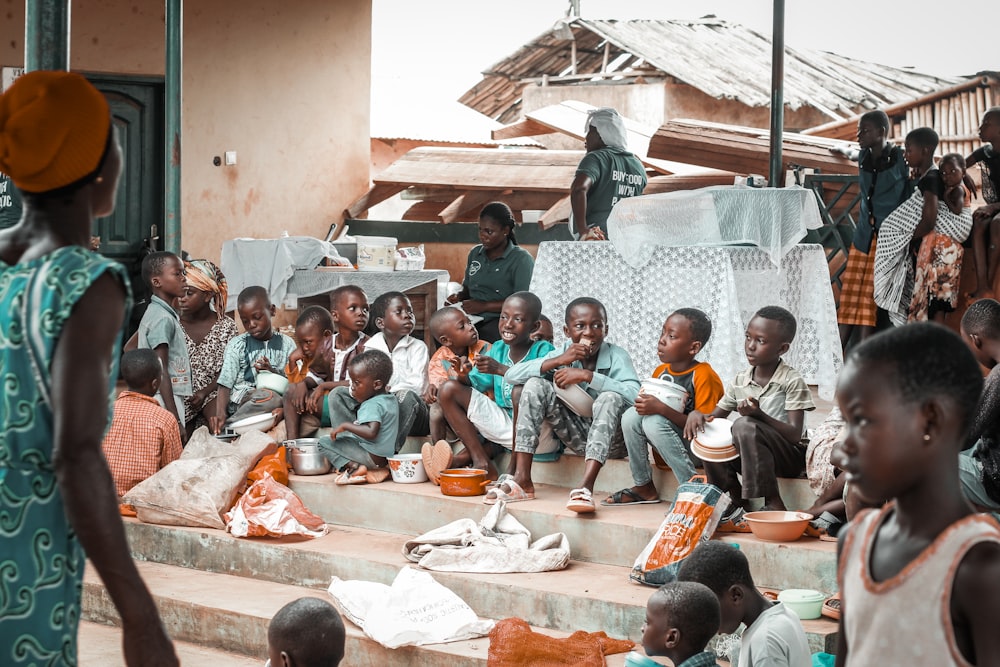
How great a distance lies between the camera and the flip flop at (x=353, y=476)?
6078mm

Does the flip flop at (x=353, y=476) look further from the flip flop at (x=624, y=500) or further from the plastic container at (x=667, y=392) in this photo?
the plastic container at (x=667, y=392)

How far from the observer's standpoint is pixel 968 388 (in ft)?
5.88

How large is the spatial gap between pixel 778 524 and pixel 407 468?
2016 mm

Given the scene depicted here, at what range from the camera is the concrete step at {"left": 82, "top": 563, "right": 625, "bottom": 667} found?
459 cm

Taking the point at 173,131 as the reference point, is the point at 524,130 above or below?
above

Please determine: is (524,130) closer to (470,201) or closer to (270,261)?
(470,201)

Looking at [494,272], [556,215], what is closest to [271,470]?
[494,272]

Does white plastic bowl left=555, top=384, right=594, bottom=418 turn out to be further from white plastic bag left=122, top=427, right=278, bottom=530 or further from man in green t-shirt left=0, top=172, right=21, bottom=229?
man in green t-shirt left=0, top=172, right=21, bottom=229

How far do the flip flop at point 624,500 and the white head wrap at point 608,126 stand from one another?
308 cm

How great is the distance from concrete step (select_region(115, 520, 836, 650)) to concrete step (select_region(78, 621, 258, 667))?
1.86 ft

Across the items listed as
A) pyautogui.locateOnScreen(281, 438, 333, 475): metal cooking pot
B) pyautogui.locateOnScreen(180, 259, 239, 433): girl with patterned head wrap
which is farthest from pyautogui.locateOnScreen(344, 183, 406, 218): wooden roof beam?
pyautogui.locateOnScreen(281, 438, 333, 475): metal cooking pot

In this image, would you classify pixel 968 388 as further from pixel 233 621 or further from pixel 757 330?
pixel 233 621

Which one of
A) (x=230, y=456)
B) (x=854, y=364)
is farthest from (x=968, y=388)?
(x=230, y=456)

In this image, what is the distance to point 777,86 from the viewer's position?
26.1 feet
